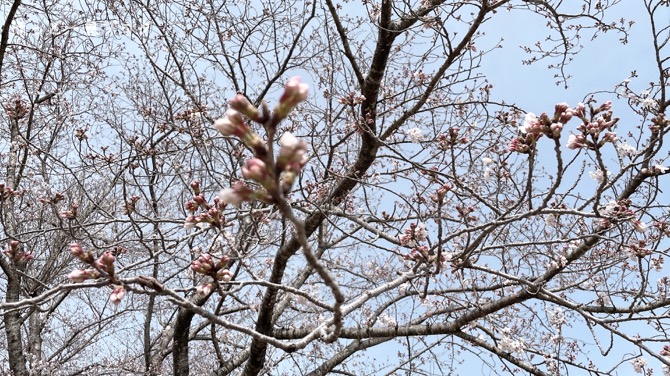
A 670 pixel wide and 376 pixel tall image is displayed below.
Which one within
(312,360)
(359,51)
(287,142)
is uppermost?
(359,51)

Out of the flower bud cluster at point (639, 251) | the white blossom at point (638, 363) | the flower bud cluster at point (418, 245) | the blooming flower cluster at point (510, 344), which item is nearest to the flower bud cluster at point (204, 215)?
the flower bud cluster at point (418, 245)

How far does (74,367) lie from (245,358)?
3807 millimetres

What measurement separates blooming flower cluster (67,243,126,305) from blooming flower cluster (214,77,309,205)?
0.84 m

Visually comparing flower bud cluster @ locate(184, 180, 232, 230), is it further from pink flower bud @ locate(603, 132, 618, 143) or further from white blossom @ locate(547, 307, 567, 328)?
white blossom @ locate(547, 307, 567, 328)

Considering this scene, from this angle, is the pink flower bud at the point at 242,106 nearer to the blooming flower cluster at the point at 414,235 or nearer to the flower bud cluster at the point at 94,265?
the flower bud cluster at the point at 94,265

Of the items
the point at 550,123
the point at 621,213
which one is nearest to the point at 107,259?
the point at 550,123

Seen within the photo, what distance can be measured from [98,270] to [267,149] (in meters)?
1.08

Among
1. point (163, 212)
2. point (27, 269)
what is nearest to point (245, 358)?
point (163, 212)

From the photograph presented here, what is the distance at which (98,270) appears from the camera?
5.90 ft

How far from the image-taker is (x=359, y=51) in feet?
18.6

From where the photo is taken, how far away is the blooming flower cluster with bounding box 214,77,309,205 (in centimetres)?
103

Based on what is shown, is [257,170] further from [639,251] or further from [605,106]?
[639,251]

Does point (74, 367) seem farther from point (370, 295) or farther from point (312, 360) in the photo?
point (370, 295)

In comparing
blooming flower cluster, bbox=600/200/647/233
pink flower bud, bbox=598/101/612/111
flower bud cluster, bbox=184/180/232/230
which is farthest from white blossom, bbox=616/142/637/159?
flower bud cluster, bbox=184/180/232/230
